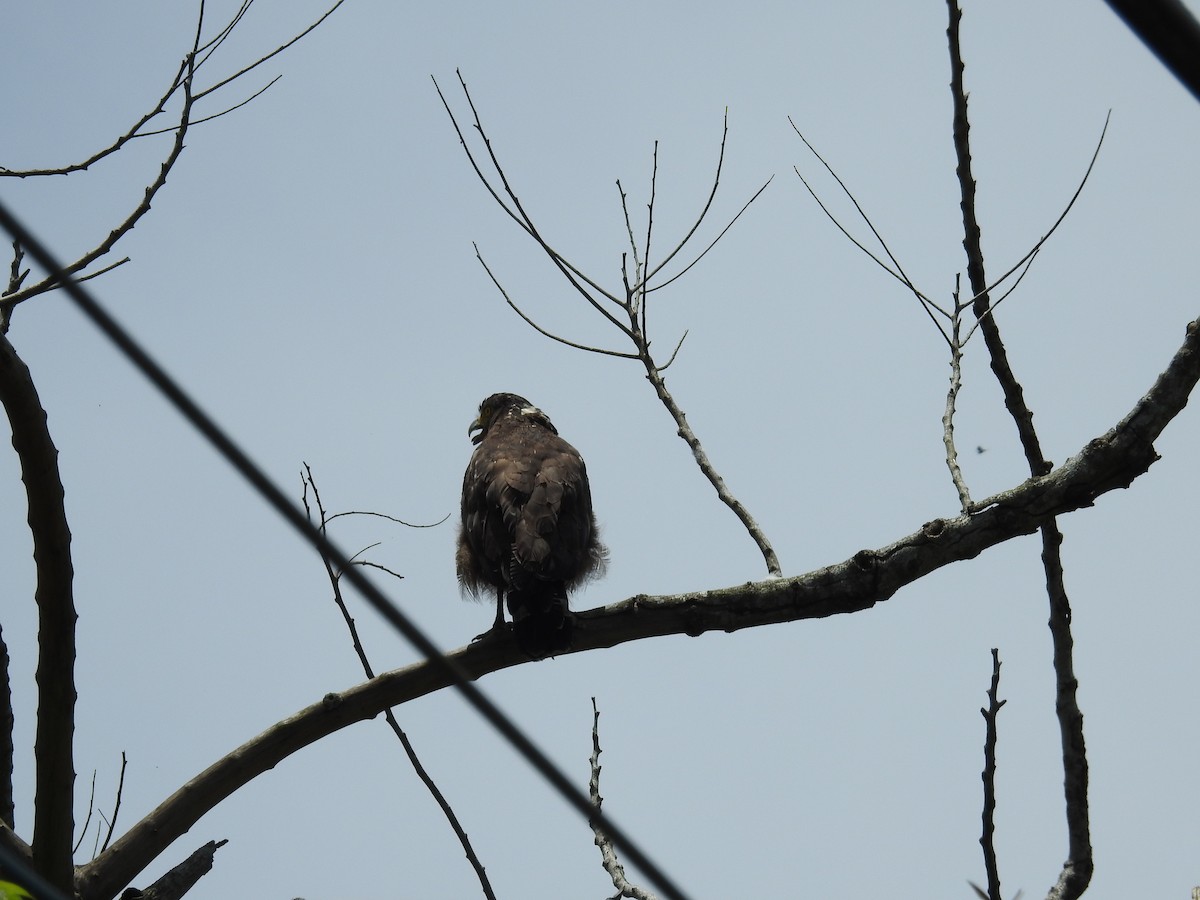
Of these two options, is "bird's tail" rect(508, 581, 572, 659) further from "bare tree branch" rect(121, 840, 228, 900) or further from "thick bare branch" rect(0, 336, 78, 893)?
"thick bare branch" rect(0, 336, 78, 893)

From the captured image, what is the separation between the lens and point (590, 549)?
4863mm

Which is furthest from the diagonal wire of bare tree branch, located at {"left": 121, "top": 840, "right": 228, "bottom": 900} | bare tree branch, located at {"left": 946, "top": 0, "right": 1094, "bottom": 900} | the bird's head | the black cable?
the bird's head

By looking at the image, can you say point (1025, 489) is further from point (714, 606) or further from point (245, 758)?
point (245, 758)

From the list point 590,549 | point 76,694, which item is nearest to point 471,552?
point 590,549

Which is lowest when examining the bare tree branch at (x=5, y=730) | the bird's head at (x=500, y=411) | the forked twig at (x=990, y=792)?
the forked twig at (x=990, y=792)

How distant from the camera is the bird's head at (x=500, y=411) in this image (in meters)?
6.54

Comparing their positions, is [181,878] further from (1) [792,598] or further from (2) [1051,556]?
(2) [1051,556]

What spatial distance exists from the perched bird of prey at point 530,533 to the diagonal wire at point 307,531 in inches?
103

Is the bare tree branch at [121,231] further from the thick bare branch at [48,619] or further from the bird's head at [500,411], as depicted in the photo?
the bird's head at [500,411]

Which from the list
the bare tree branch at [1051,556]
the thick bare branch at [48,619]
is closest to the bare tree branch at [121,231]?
the thick bare branch at [48,619]

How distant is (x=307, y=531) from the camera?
0.95 m

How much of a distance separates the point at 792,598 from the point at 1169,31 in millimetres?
2572

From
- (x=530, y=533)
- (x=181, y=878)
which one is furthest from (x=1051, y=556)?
(x=181, y=878)

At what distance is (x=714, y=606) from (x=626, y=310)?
4.64 feet
